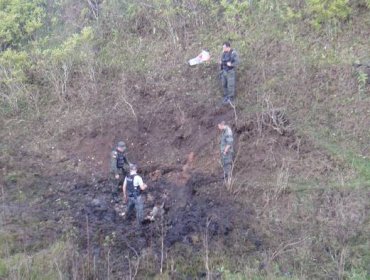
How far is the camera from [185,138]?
1499 centimetres

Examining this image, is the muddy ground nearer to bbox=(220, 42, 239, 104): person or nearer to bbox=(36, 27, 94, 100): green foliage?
bbox=(220, 42, 239, 104): person

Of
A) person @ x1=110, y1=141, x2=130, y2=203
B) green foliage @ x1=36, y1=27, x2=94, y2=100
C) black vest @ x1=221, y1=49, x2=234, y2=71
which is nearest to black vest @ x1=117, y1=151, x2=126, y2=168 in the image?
person @ x1=110, y1=141, x2=130, y2=203

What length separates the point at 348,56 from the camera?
50.7 ft

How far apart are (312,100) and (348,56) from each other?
1.60 m

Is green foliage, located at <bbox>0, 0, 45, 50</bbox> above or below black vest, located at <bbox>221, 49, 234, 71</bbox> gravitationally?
above

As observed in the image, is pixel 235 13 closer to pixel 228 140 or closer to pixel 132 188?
pixel 228 140

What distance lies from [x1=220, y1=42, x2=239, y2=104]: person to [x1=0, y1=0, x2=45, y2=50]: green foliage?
621cm

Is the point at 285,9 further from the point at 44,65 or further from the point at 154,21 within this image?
the point at 44,65

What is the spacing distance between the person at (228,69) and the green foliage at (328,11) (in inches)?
97.9

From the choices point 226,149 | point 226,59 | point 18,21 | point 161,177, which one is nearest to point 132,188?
point 161,177

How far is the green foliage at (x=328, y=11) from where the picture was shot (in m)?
15.8

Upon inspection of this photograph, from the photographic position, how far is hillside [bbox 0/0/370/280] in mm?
11352

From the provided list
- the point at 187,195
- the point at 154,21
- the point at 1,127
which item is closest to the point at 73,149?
the point at 1,127

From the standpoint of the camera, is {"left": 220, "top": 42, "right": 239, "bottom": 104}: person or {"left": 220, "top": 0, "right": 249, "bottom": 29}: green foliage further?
{"left": 220, "top": 0, "right": 249, "bottom": 29}: green foliage
